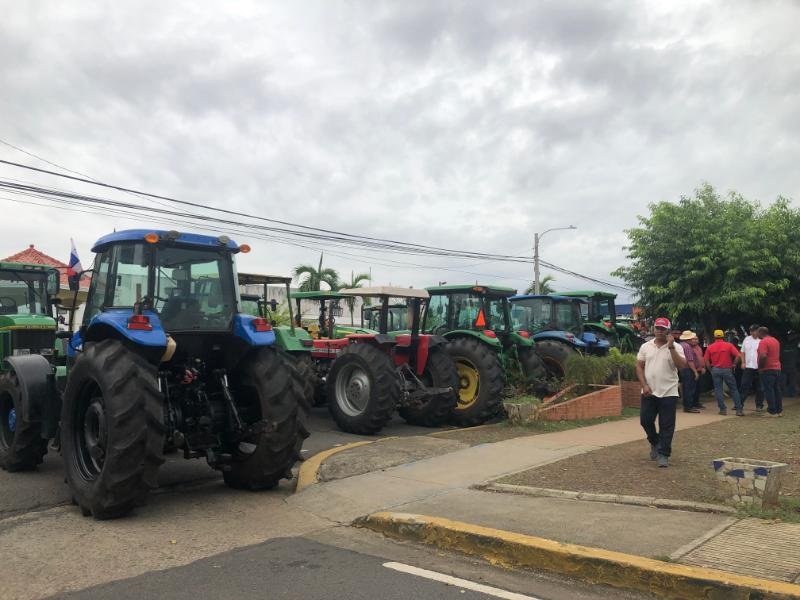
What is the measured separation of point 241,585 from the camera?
14.6ft

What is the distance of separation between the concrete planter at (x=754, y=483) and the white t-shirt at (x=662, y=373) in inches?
79.1

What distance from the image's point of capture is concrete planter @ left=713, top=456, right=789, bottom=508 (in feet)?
18.2

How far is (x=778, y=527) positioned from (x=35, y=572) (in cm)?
538

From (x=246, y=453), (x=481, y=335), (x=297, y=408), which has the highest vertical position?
(x=481, y=335)

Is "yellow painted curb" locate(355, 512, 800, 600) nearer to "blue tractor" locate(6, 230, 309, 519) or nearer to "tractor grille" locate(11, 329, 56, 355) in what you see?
"blue tractor" locate(6, 230, 309, 519)

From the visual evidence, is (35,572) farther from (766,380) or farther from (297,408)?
(766,380)

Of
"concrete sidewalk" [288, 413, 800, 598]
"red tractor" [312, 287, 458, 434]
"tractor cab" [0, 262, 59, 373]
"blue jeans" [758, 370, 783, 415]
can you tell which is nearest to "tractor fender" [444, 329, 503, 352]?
"red tractor" [312, 287, 458, 434]

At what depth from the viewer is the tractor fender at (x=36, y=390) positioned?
24.1 feet

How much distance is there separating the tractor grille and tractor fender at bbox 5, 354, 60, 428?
252cm

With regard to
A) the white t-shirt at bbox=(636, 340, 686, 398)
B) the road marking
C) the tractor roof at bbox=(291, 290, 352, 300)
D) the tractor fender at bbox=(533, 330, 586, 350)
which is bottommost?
the road marking

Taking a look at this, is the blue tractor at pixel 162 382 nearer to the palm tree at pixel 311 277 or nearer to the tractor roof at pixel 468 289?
the tractor roof at pixel 468 289

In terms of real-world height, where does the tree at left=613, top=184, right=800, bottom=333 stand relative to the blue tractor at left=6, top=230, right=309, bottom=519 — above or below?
above

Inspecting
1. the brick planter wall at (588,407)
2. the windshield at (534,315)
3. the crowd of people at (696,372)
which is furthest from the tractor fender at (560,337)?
the crowd of people at (696,372)

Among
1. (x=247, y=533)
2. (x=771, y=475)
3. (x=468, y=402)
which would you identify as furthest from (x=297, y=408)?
(x=468, y=402)
